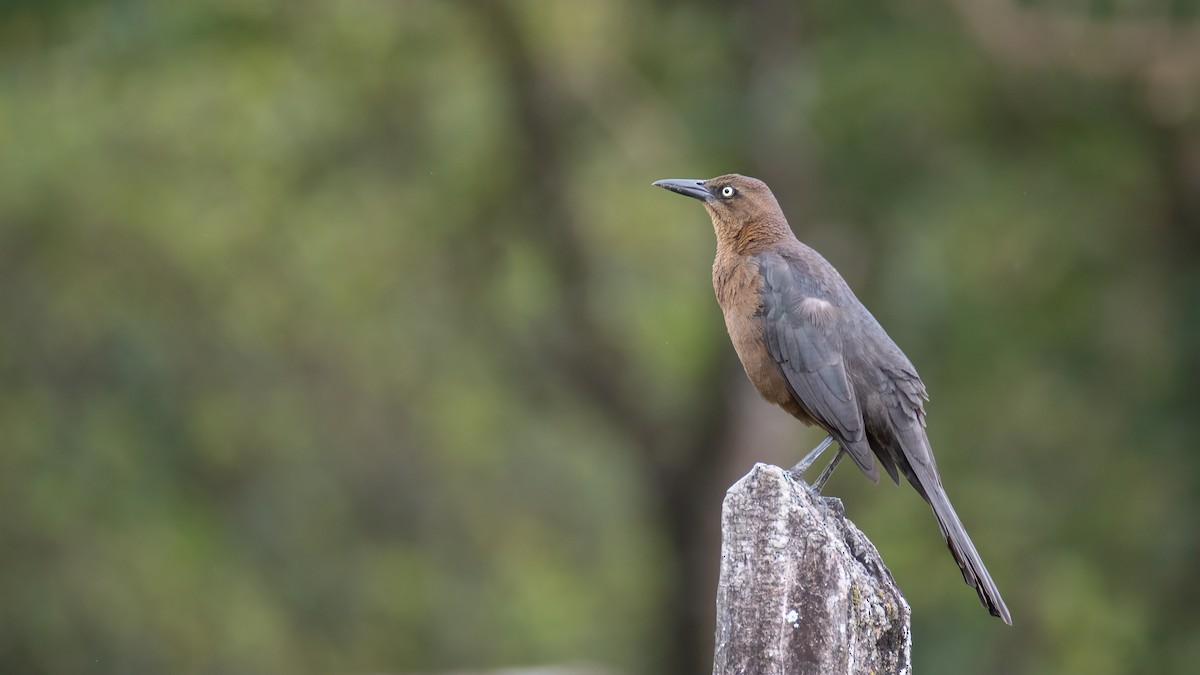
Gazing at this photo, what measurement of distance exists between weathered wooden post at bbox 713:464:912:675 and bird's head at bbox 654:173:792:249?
2769 millimetres

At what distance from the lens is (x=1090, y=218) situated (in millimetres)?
12102

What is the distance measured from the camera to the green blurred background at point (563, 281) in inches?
464

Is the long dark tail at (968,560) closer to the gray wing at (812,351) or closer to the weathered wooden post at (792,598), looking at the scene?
the gray wing at (812,351)

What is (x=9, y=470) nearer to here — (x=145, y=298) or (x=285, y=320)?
(x=145, y=298)

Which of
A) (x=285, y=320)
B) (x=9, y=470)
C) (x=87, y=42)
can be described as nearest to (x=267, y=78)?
(x=87, y=42)

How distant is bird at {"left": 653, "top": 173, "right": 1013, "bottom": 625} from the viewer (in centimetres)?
525

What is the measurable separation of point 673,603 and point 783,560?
10381mm

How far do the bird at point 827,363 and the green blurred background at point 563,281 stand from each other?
5.60 metres

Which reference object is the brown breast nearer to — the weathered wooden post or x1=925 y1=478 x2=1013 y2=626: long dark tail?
x1=925 y1=478 x2=1013 y2=626: long dark tail

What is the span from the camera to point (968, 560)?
4.41 meters

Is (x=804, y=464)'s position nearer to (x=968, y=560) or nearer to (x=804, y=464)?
(x=804, y=464)

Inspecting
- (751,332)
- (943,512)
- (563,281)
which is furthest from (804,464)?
(563,281)

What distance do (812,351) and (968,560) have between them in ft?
4.12

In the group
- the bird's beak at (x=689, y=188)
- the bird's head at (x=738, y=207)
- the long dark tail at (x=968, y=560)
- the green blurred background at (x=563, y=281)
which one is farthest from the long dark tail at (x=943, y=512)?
the green blurred background at (x=563, y=281)
